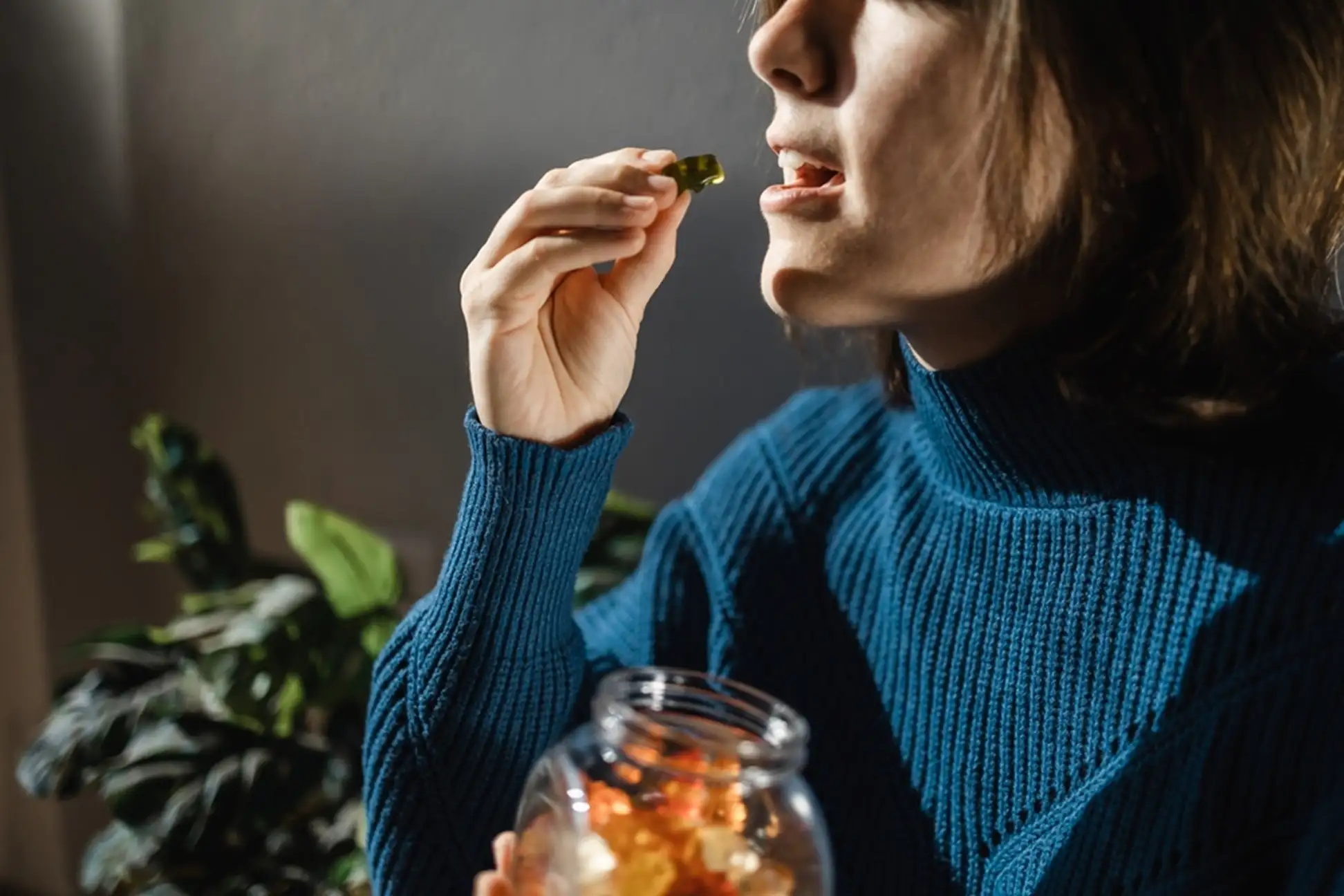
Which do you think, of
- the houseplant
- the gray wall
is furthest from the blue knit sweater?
the gray wall

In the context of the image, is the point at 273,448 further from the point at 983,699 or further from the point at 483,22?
the point at 983,699

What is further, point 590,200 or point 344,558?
point 344,558

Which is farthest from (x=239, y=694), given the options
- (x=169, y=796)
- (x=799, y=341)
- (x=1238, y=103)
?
(x=1238, y=103)

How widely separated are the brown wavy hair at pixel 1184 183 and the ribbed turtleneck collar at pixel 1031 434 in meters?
0.02

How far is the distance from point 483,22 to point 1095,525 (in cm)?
81

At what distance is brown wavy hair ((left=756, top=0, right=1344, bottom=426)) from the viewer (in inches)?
19.9

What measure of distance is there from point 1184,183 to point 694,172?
10.4 inches

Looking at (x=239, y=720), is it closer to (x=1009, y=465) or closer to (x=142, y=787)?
(x=142, y=787)

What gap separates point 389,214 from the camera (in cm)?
121

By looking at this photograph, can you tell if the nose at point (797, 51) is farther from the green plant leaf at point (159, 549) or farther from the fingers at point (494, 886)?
the green plant leaf at point (159, 549)

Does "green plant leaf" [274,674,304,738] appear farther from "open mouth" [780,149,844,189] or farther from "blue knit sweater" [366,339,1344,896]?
"open mouth" [780,149,844,189]

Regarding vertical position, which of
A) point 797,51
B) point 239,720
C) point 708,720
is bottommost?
point 239,720

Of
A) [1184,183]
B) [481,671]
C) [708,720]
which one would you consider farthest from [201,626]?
[1184,183]

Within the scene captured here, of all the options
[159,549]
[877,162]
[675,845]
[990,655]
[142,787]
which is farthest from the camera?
[159,549]
